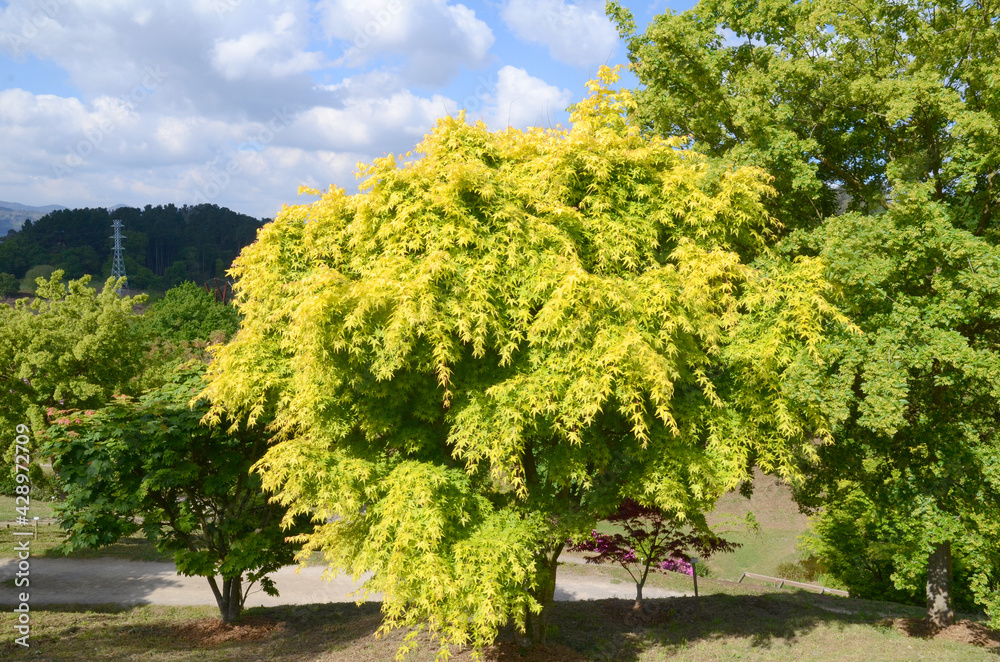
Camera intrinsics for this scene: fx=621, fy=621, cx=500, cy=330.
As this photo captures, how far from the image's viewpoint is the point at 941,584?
12.1m

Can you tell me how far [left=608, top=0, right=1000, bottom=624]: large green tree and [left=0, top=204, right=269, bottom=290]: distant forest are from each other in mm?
102247

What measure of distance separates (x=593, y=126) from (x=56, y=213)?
144020 mm

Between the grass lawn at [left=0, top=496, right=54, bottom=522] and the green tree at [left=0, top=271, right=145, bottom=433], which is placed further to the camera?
the grass lawn at [left=0, top=496, right=54, bottom=522]

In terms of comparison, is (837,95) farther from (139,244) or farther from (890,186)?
(139,244)

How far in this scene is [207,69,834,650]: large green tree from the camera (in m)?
7.39

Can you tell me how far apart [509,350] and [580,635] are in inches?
275

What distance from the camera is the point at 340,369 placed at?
798 cm

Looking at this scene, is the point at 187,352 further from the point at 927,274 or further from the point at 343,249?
the point at 927,274

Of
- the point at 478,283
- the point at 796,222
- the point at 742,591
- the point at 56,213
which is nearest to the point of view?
the point at 478,283

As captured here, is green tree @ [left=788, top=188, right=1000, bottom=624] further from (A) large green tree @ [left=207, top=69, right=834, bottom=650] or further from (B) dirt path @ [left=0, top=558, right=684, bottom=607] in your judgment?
(B) dirt path @ [left=0, top=558, right=684, bottom=607]

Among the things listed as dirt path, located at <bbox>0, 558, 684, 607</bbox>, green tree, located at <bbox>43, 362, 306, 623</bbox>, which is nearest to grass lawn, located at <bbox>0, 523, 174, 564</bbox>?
dirt path, located at <bbox>0, 558, 684, 607</bbox>

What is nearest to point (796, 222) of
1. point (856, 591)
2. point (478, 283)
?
point (478, 283)

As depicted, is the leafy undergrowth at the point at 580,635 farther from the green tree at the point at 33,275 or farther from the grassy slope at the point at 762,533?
the green tree at the point at 33,275

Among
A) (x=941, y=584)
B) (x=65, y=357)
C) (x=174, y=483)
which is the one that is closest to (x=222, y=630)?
(x=174, y=483)
